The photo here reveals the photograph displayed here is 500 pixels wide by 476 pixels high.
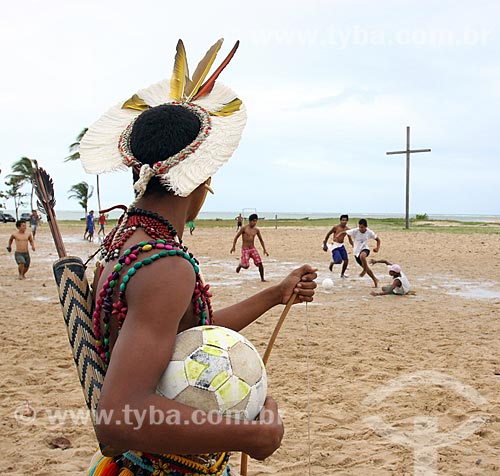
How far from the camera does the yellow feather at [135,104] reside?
6.46 feet

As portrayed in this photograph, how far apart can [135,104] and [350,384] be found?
4.46 meters

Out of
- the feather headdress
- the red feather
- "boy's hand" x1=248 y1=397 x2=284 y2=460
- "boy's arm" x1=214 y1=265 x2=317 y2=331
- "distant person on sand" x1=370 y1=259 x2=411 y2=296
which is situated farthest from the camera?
"distant person on sand" x1=370 y1=259 x2=411 y2=296

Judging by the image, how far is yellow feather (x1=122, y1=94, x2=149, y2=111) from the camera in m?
1.97

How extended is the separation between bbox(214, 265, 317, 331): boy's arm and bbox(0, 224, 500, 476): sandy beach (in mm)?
584

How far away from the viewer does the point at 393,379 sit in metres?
5.77

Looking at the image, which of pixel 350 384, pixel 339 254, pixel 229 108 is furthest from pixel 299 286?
pixel 339 254

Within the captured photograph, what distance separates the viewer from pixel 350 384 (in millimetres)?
5617

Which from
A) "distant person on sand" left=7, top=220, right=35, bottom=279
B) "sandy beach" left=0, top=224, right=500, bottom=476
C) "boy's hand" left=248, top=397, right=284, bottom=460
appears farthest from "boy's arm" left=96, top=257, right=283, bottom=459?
"distant person on sand" left=7, top=220, right=35, bottom=279

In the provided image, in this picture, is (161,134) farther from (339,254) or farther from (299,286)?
(339,254)

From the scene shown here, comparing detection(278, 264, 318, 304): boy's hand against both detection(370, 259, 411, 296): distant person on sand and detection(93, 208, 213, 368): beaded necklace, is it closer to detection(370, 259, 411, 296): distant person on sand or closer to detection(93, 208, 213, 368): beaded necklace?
detection(93, 208, 213, 368): beaded necklace

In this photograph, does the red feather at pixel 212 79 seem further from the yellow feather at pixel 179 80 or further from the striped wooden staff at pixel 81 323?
the striped wooden staff at pixel 81 323

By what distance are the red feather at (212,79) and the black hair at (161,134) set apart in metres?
0.30

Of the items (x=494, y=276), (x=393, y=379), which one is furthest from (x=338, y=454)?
(x=494, y=276)

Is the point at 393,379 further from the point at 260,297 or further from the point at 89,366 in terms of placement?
the point at 89,366
